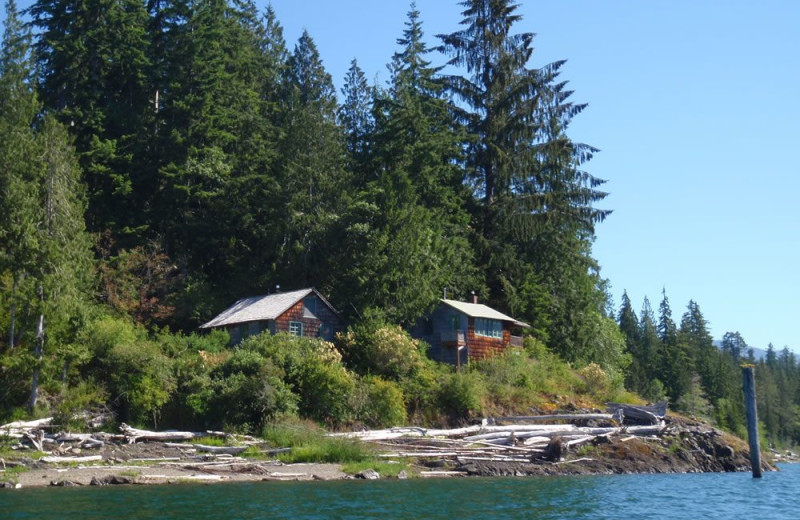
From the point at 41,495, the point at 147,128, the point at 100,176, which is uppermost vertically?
the point at 147,128

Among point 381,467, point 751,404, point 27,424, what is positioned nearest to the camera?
point 381,467

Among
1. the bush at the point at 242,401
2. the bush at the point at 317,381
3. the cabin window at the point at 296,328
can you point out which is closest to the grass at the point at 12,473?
the bush at the point at 242,401

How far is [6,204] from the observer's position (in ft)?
136

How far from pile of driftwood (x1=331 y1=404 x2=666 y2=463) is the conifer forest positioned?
8.11 feet

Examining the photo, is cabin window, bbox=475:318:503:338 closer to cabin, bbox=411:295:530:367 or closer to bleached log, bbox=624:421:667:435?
cabin, bbox=411:295:530:367

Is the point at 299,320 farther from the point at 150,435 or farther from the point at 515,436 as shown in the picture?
the point at 515,436

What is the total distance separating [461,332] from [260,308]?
12703mm

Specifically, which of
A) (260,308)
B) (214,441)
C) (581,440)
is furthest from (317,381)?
(581,440)

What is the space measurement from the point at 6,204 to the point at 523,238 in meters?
35.5

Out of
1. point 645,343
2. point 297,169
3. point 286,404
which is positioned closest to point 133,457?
point 286,404

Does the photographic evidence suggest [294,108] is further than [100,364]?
Yes

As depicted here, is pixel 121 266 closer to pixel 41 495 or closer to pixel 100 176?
pixel 100 176

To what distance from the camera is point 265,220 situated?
193 feet

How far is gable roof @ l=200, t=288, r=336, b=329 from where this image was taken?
4934 cm
